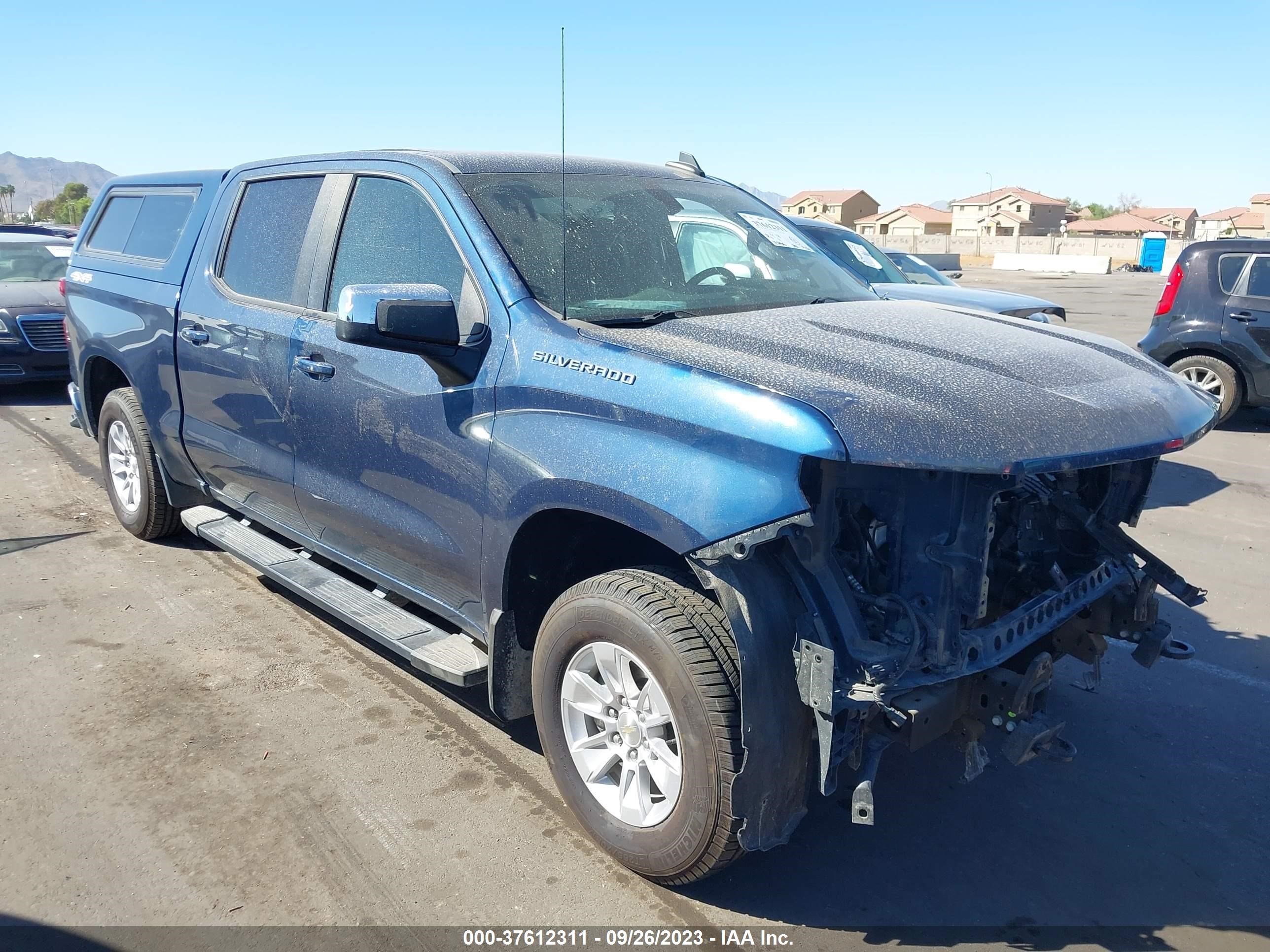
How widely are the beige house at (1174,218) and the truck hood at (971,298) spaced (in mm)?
104540

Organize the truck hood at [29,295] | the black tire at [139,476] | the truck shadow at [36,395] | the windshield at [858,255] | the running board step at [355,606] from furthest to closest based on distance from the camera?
the truck shadow at [36,395]
the truck hood at [29,295]
the windshield at [858,255]
the black tire at [139,476]
the running board step at [355,606]

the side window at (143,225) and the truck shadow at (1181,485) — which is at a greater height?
the side window at (143,225)

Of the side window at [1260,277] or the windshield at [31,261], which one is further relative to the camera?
the windshield at [31,261]

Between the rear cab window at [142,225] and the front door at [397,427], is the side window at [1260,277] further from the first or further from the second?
the rear cab window at [142,225]

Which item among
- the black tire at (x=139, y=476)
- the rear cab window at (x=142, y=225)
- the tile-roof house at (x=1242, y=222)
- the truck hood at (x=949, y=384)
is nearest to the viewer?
the truck hood at (x=949, y=384)

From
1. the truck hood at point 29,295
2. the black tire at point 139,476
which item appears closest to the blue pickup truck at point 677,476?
the black tire at point 139,476

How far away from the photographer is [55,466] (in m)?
8.20

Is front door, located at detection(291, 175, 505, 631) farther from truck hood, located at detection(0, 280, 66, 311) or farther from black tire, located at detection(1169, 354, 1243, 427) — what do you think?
truck hood, located at detection(0, 280, 66, 311)

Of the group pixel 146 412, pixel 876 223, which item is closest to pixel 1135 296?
pixel 146 412

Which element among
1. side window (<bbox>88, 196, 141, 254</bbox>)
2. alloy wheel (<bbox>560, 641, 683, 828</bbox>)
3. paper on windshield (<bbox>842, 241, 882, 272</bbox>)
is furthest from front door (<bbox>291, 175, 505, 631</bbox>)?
paper on windshield (<bbox>842, 241, 882, 272</bbox>)

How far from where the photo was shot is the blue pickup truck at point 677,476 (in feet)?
8.39

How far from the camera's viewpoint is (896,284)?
8477 millimetres

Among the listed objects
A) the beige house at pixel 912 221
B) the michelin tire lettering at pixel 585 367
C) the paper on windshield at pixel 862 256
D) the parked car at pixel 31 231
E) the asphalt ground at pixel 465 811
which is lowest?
the beige house at pixel 912 221

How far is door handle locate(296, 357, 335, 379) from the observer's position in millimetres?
3807
